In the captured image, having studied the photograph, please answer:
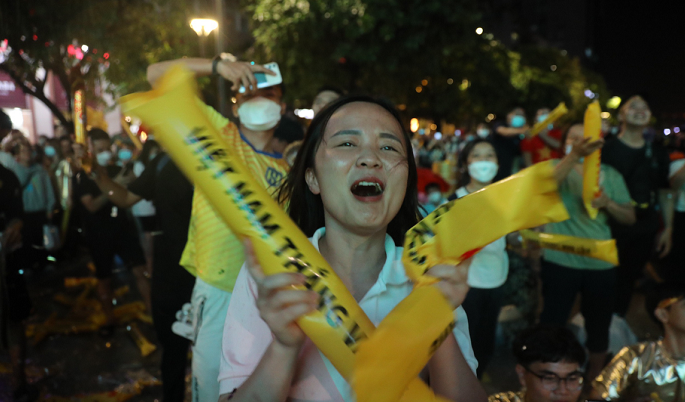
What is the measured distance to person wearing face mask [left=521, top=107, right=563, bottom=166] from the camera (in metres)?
6.44

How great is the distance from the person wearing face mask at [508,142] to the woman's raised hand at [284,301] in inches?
190

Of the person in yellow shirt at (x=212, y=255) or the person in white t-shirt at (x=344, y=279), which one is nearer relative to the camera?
the person in white t-shirt at (x=344, y=279)

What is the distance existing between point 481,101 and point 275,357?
78.9 feet

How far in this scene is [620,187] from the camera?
13.6 feet

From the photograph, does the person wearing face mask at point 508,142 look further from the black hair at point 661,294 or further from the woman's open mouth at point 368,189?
the woman's open mouth at point 368,189

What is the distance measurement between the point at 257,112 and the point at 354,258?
4.75 ft

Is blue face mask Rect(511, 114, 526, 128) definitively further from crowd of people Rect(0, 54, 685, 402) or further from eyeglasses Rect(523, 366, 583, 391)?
eyeglasses Rect(523, 366, 583, 391)

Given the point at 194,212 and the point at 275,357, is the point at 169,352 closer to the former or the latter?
the point at 194,212

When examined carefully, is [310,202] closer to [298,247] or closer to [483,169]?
[298,247]

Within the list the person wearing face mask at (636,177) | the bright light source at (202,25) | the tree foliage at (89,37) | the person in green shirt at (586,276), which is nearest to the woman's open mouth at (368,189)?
the person in green shirt at (586,276)

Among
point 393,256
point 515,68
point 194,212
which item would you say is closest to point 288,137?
point 194,212

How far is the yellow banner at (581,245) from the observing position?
122 inches

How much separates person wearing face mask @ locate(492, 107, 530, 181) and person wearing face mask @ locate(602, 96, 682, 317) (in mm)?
1257

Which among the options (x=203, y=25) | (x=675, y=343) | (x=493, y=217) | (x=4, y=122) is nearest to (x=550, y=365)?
(x=675, y=343)
